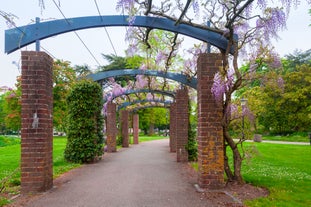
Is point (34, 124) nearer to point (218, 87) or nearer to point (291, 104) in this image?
point (218, 87)

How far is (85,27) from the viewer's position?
19.3 feet

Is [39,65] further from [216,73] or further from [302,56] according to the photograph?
[302,56]

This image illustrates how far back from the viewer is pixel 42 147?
5359mm

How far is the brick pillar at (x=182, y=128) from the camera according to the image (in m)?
10.3

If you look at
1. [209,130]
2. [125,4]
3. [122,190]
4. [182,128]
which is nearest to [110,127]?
[182,128]

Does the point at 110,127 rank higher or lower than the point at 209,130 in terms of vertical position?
lower

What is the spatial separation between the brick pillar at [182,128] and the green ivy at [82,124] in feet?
9.71

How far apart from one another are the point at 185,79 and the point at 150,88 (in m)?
3.04

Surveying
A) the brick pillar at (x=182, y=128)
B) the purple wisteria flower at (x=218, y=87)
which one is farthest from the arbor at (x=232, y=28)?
the brick pillar at (x=182, y=128)

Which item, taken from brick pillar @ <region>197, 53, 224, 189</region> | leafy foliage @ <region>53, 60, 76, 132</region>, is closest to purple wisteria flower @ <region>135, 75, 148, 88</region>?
leafy foliage @ <region>53, 60, 76, 132</region>

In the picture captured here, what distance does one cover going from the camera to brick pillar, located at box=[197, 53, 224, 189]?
18.6 ft

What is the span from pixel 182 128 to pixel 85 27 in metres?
5.75

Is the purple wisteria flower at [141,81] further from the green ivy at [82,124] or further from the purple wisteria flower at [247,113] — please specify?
the purple wisteria flower at [247,113]

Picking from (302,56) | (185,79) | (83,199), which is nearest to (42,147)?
(83,199)
